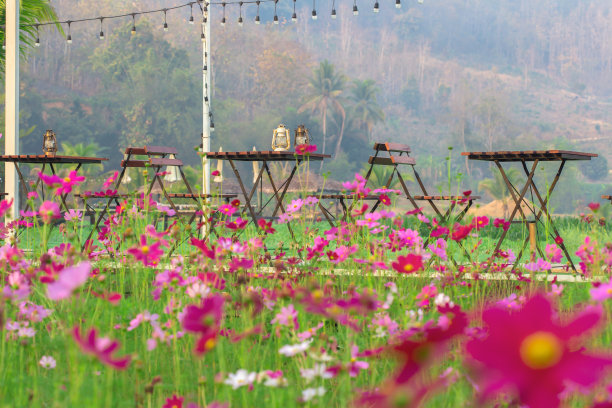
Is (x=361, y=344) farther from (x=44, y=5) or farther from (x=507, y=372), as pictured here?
(x=44, y=5)

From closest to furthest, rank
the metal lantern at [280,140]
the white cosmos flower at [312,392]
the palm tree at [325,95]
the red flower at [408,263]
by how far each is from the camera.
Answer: the white cosmos flower at [312,392] → the red flower at [408,263] → the metal lantern at [280,140] → the palm tree at [325,95]

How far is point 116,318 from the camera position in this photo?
94.8 inches

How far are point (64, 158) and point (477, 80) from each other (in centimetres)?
6298

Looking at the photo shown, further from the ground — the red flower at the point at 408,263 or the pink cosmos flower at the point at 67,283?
the pink cosmos flower at the point at 67,283

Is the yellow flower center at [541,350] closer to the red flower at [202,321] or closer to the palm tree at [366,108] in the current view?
the red flower at [202,321]

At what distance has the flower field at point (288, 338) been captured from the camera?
504 millimetres

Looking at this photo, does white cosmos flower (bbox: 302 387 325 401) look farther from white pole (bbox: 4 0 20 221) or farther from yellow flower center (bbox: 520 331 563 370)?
white pole (bbox: 4 0 20 221)

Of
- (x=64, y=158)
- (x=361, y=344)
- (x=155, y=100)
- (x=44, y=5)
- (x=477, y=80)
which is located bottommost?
(x=361, y=344)

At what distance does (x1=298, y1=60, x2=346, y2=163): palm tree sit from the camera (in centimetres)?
4266

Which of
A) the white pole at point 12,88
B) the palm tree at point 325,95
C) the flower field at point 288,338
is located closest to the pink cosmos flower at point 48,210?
the flower field at point 288,338

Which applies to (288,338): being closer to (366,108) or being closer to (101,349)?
(101,349)

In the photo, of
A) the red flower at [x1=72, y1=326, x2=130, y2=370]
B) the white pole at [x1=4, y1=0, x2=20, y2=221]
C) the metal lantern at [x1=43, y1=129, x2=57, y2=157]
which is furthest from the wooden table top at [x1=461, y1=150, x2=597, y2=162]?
the red flower at [x1=72, y1=326, x2=130, y2=370]

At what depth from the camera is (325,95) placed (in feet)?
143

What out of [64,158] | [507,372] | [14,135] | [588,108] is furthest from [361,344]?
[588,108]
